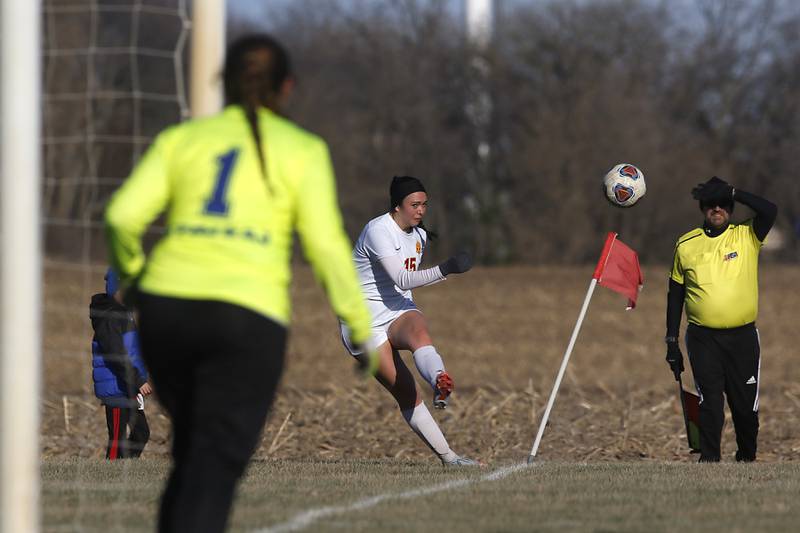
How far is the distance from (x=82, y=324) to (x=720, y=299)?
15.9 m

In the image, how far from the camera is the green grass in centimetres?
686

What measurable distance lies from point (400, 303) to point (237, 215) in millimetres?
5247

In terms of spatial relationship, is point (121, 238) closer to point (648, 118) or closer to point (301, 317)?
point (301, 317)

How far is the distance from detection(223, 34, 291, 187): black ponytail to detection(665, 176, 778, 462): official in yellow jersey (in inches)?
226

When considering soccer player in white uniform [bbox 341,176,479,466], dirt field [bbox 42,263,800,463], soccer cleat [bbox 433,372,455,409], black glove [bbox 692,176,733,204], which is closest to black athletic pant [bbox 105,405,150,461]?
dirt field [bbox 42,263,800,463]

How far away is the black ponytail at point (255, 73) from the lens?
539 cm

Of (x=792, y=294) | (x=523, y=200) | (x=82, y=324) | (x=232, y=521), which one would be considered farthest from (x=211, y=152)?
(x=523, y=200)

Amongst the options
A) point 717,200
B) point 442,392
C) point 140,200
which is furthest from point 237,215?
point 717,200

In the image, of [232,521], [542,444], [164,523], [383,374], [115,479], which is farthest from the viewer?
[542,444]

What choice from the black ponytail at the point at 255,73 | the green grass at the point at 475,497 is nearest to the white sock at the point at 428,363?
the green grass at the point at 475,497

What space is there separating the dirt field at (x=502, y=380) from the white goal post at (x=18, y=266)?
3360 mm

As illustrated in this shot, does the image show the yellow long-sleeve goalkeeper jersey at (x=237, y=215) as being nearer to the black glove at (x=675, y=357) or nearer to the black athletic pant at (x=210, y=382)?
the black athletic pant at (x=210, y=382)

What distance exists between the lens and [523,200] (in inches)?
1378

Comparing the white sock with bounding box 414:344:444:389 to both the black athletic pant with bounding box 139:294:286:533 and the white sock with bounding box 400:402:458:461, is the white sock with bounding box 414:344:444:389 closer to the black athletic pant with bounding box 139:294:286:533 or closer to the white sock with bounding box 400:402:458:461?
the white sock with bounding box 400:402:458:461
